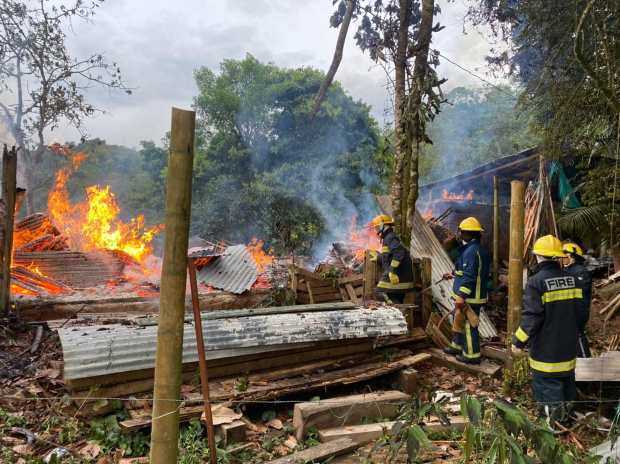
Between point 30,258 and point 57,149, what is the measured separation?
292 inches

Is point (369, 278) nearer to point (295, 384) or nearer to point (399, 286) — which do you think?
point (399, 286)

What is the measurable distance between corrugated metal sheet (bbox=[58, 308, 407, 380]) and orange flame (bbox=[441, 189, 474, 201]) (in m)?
7.95

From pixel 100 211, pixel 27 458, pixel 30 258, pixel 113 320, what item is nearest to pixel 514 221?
pixel 113 320

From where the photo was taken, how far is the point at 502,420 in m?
2.29

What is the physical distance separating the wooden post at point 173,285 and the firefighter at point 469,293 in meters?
4.96

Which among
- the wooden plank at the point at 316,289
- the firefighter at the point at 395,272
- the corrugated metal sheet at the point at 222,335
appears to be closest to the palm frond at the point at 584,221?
the firefighter at the point at 395,272

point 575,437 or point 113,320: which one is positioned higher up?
point 113,320

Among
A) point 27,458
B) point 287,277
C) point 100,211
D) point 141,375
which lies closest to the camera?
point 27,458

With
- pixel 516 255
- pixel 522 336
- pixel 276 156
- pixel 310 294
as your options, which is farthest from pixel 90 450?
pixel 276 156

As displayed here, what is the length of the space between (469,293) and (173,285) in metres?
5.12

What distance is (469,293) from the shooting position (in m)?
6.37

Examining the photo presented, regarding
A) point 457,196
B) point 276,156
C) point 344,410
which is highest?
point 276,156

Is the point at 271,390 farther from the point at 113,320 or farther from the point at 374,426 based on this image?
the point at 113,320

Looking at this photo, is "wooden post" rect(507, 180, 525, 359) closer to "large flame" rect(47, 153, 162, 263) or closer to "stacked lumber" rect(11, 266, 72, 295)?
"stacked lumber" rect(11, 266, 72, 295)
